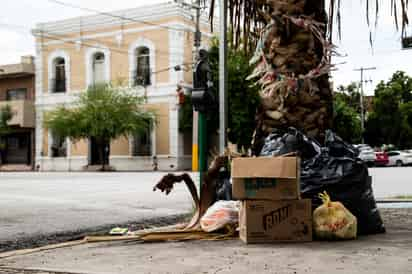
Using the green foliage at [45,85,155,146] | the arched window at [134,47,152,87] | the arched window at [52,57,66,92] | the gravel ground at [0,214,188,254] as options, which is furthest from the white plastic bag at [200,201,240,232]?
the arched window at [52,57,66,92]

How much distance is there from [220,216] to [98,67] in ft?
112

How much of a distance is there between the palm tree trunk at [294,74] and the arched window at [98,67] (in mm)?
33087

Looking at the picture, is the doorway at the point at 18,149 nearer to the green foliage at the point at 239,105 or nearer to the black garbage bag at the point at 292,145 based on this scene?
the green foliage at the point at 239,105

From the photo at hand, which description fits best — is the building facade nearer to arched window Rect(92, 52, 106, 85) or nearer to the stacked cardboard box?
arched window Rect(92, 52, 106, 85)

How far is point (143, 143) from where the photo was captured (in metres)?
37.5

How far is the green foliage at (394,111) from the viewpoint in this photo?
4941cm

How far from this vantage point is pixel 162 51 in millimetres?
36406

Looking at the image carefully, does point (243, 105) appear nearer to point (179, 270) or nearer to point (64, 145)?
point (64, 145)

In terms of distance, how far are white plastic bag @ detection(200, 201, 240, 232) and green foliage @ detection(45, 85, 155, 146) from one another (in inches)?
1114

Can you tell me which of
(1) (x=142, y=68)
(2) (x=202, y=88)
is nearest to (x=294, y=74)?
(2) (x=202, y=88)

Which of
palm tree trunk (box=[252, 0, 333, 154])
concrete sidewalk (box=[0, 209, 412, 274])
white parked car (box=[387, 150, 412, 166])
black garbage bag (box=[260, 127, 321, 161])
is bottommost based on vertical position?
white parked car (box=[387, 150, 412, 166])

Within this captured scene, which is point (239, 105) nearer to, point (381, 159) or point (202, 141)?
point (381, 159)

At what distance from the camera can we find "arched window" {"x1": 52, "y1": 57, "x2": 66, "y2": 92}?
1607 inches

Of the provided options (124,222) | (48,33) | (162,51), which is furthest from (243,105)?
(124,222)
